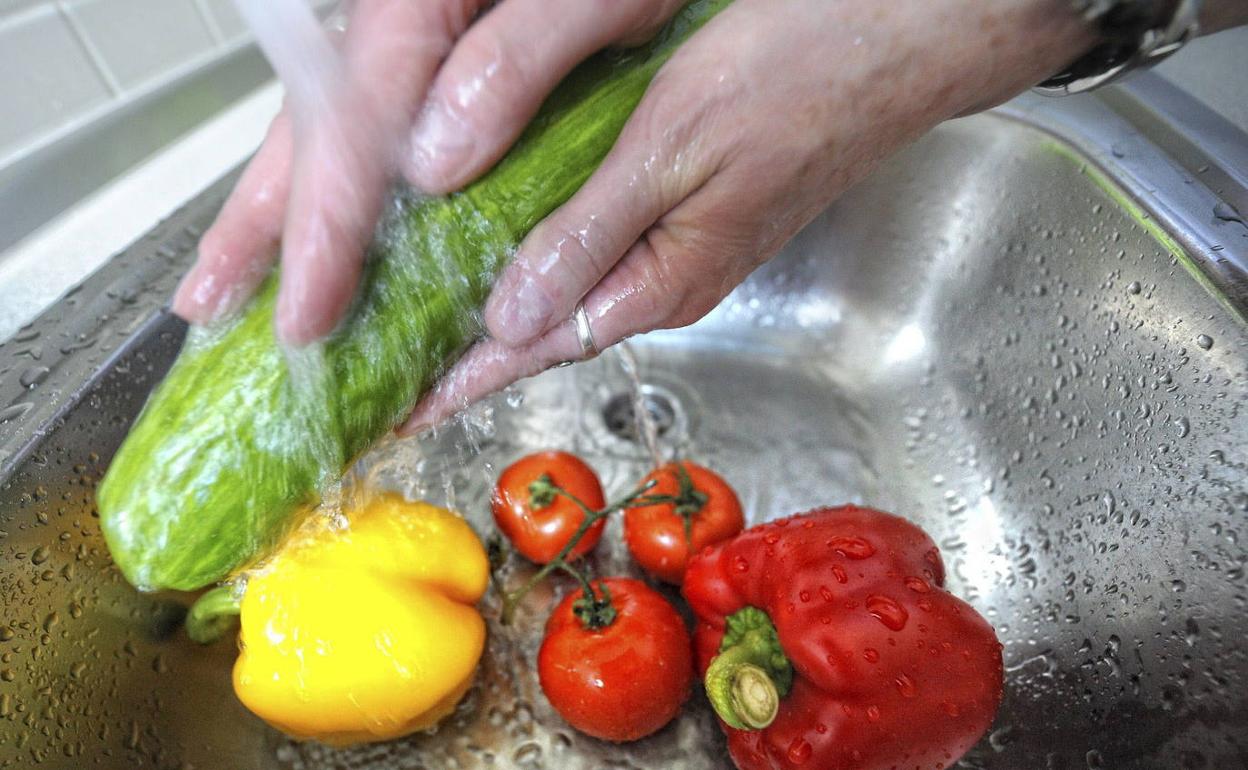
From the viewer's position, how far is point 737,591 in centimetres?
59

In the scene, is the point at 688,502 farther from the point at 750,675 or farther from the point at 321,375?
the point at 321,375

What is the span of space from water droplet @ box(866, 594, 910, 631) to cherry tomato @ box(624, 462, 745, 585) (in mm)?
198

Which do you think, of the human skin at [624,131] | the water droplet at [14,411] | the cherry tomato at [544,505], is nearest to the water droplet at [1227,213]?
the human skin at [624,131]

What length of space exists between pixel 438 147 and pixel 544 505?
0.39 meters

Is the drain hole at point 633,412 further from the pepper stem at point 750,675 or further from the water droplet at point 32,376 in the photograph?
the water droplet at point 32,376

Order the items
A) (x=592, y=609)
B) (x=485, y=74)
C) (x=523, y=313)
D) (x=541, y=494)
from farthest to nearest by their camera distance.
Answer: (x=541, y=494), (x=592, y=609), (x=523, y=313), (x=485, y=74)

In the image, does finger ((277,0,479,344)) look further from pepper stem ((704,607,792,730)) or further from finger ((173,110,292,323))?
pepper stem ((704,607,792,730))

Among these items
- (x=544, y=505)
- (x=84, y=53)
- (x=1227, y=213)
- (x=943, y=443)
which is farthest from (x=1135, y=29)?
(x=84, y=53)

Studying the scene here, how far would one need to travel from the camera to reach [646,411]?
0.93 m

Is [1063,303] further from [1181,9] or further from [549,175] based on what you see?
[549,175]

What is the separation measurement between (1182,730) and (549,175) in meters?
0.58

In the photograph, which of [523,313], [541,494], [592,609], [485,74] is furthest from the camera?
[541,494]

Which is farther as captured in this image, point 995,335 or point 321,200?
point 995,335

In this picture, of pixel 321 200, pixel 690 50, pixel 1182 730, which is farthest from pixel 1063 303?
pixel 321 200
